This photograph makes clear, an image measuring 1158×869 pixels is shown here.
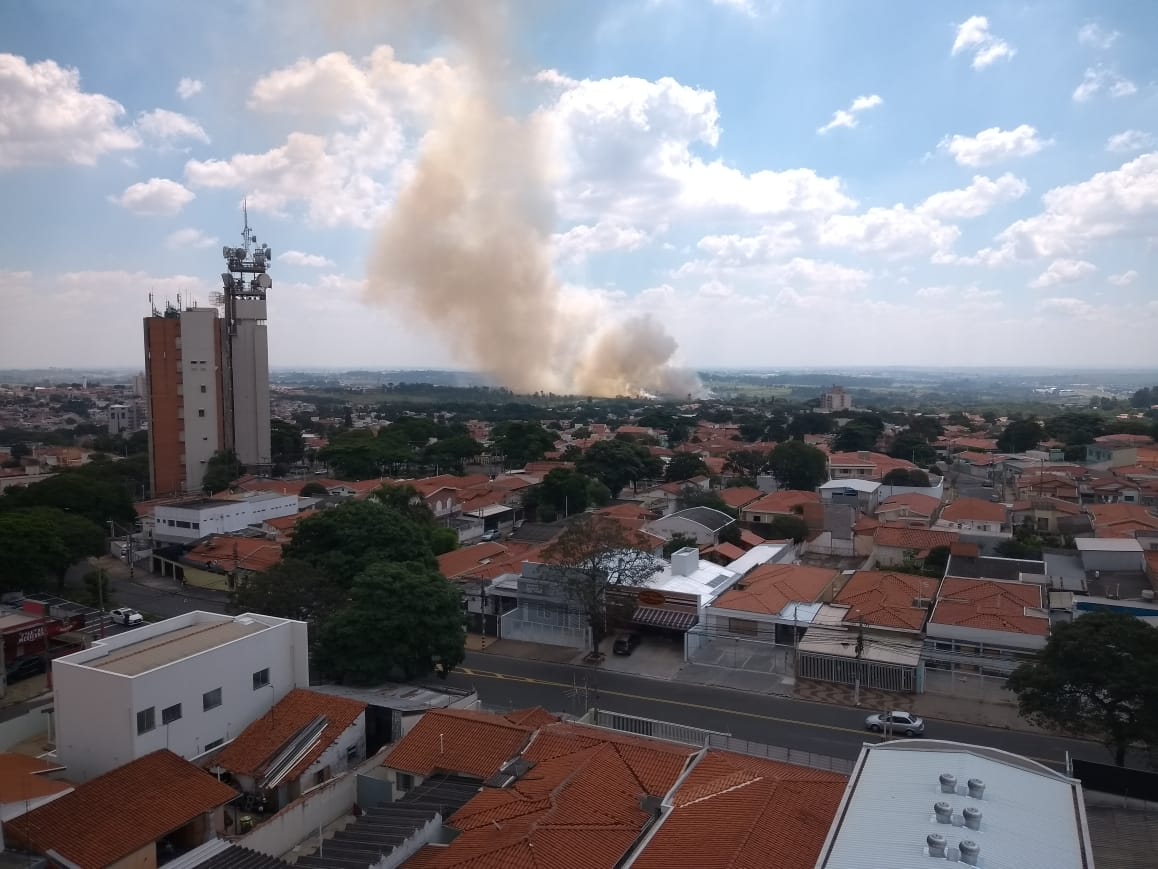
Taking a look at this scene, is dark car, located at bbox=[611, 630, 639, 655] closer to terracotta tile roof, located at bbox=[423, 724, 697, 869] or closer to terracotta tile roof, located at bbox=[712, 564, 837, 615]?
terracotta tile roof, located at bbox=[712, 564, 837, 615]

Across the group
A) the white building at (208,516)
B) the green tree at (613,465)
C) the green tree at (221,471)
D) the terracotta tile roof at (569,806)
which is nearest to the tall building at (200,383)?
the green tree at (221,471)

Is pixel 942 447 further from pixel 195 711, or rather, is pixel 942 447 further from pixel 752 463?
pixel 195 711

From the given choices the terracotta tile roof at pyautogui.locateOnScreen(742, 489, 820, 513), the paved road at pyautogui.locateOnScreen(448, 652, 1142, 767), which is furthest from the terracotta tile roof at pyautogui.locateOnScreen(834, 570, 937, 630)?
the terracotta tile roof at pyautogui.locateOnScreen(742, 489, 820, 513)

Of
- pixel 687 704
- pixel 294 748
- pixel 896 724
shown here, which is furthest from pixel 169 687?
pixel 896 724

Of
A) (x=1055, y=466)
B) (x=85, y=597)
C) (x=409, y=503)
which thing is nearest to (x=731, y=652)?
(x=409, y=503)

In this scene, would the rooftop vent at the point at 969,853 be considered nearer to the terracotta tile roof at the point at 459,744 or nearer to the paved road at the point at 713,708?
the terracotta tile roof at the point at 459,744

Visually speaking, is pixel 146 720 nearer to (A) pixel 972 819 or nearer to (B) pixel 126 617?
(B) pixel 126 617

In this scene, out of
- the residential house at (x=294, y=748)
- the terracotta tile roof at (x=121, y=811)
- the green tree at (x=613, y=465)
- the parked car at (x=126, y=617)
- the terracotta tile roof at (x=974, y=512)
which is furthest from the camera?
the green tree at (x=613, y=465)
